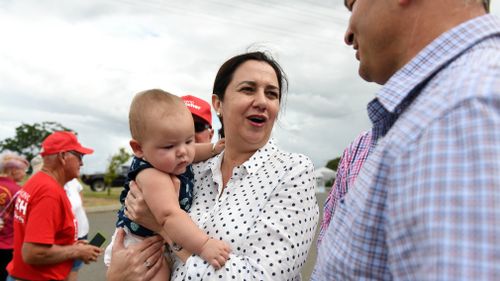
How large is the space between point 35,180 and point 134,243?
2277 mm

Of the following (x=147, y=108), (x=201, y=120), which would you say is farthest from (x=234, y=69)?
(x=201, y=120)

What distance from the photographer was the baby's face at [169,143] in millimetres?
2270

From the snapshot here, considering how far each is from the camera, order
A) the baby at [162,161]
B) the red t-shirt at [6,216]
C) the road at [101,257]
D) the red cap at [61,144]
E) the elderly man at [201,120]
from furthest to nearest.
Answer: the road at [101,257] < the red t-shirt at [6,216] < the red cap at [61,144] < the elderly man at [201,120] < the baby at [162,161]

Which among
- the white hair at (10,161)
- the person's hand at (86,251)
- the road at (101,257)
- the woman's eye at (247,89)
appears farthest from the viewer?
the road at (101,257)

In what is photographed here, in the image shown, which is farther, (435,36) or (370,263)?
(435,36)

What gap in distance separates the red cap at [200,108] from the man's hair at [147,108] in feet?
4.63

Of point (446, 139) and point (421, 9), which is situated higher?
point (421, 9)

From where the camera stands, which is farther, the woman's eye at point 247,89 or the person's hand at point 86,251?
the person's hand at point 86,251

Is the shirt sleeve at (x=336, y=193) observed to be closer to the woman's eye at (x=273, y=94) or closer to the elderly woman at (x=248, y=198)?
the elderly woman at (x=248, y=198)

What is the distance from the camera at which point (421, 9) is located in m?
1.20

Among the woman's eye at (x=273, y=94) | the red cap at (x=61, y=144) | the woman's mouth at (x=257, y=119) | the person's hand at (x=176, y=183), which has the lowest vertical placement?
the red cap at (x=61, y=144)

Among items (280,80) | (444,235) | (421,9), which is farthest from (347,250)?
(280,80)

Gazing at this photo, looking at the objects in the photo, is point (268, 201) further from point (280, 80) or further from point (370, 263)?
point (370, 263)

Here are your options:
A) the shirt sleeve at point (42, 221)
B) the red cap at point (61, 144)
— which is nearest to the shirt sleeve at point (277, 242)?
the shirt sleeve at point (42, 221)
